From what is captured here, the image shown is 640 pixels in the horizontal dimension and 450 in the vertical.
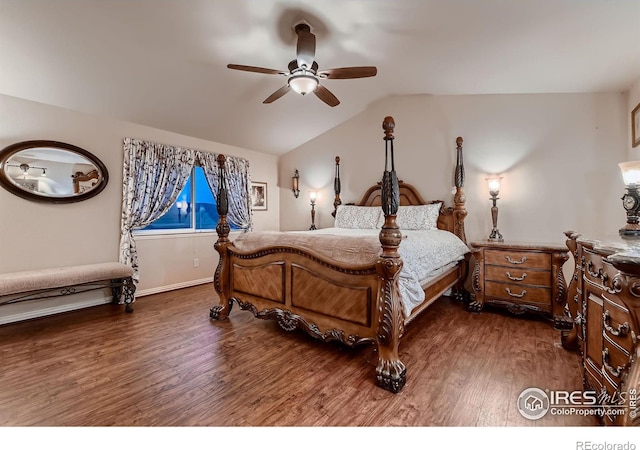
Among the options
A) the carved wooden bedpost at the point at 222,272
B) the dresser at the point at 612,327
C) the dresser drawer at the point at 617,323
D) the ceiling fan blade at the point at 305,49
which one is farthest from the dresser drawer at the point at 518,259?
the carved wooden bedpost at the point at 222,272

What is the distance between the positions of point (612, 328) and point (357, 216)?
Answer: 10.8 feet

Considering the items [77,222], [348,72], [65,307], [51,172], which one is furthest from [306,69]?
[65,307]

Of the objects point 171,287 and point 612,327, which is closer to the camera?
point 612,327

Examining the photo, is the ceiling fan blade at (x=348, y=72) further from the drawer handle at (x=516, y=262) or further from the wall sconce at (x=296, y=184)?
the wall sconce at (x=296, y=184)

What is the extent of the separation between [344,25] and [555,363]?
3.30 metres

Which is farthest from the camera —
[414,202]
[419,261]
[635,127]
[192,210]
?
[192,210]

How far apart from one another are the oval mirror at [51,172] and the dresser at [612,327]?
4636 millimetres

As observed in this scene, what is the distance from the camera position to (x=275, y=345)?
2.41m

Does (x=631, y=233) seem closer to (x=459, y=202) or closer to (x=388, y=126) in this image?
(x=388, y=126)

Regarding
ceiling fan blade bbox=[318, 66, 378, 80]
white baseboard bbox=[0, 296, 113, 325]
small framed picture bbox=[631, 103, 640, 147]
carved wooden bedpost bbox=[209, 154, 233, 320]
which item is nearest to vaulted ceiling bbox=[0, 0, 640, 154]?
small framed picture bbox=[631, 103, 640, 147]

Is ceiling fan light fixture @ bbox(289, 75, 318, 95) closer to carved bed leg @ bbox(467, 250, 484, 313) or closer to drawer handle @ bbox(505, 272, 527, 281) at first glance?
carved bed leg @ bbox(467, 250, 484, 313)

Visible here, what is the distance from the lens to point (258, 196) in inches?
219

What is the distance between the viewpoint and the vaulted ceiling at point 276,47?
2219 mm
